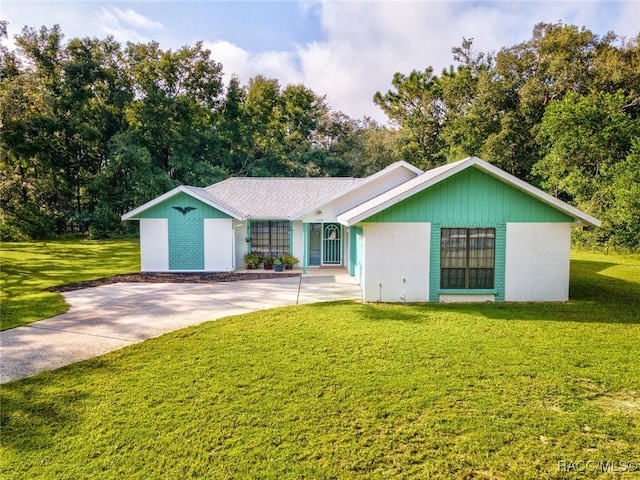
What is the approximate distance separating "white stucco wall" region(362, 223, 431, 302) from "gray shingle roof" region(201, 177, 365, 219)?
6889 mm

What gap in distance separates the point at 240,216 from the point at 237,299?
603cm

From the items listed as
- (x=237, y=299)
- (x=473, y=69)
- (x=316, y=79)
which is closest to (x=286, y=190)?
(x=237, y=299)

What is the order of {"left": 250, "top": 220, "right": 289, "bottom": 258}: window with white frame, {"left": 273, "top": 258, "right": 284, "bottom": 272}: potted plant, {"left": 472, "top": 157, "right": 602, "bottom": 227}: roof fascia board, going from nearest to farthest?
{"left": 472, "top": 157, "right": 602, "bottom": 227}: roof fascia board, {"left": 273, "top": 258, "right": 284, "bottom": 272}: potted plant, {"left": 250, "top": 220, "right": 289, "bottom": 258}: window with white frame

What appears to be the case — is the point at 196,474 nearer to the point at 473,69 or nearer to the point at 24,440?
the point at 24,440

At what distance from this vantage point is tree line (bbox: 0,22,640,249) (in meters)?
24.8

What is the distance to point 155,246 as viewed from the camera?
1650cm

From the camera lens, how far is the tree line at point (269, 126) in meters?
24.8

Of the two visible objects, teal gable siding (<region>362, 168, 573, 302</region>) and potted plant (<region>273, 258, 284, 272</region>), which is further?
potted plant (<region>273, 258, 284, 272</region>)

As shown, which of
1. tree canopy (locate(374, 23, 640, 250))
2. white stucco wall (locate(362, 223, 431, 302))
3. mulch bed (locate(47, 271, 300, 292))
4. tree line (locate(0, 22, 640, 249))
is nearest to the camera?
white stucco wall (locate(362, 223, 431, 302))

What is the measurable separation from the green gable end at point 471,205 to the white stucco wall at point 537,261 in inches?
13.2

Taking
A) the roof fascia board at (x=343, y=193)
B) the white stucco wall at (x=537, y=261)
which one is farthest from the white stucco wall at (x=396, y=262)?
the roof fascia board at (x=343, y=193)

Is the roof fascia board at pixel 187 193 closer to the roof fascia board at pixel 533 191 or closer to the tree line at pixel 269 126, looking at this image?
the roof fascia board at pixel 533 191

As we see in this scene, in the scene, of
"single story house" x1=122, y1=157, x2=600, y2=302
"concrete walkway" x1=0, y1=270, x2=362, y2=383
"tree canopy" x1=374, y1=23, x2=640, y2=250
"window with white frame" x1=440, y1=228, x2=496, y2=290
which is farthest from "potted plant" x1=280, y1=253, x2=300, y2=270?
"tree canopy" x1=374, y1=23, x2=640, y2=250

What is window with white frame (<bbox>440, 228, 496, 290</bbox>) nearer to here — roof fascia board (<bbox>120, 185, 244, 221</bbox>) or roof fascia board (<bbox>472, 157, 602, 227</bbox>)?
roof fascia board (<bbox>472, 157, 602, 227</bbox>)
